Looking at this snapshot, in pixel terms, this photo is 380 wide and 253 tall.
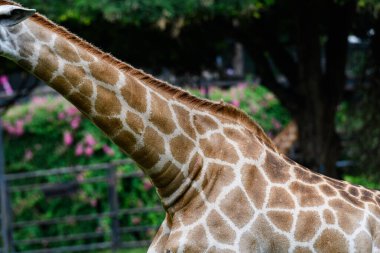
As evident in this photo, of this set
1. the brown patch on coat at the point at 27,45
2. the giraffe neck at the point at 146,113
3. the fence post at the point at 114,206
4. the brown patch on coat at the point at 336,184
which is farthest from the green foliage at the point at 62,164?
the brown patch on coat at the point at 27,45

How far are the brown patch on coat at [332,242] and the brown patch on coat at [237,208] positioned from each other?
0.46 m

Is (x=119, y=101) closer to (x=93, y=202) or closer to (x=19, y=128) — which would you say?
(x=93, y=202)

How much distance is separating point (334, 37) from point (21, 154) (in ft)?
18.5

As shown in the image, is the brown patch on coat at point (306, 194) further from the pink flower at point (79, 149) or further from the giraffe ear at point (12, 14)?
the pink flower at point (79, 149)

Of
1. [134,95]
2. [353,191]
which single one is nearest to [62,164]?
[134,95]

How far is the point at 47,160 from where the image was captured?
1223cm

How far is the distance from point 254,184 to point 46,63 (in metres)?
1.45

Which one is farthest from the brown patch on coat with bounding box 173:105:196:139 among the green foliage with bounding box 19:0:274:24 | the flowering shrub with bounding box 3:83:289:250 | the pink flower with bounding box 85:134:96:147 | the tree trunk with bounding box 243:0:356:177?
the pink flower with bounding box 85:134:96:147

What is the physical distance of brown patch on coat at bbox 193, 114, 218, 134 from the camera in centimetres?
477

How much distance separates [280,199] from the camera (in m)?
4.66

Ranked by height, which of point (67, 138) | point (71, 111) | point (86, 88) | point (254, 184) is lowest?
point (67, 138)

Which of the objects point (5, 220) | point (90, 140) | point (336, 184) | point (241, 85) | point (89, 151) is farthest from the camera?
point (241, 85)

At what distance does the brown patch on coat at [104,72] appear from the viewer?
460 cm

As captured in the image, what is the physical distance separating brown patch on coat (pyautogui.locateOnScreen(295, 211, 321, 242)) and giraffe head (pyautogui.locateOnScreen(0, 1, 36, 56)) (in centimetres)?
198
